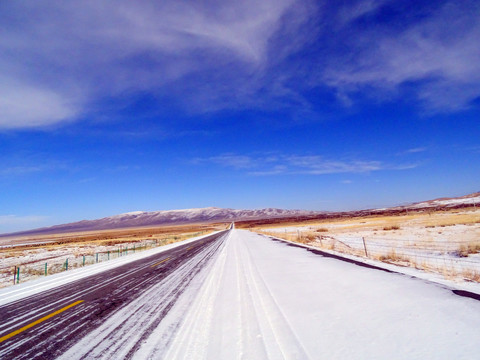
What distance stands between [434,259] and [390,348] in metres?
12.4

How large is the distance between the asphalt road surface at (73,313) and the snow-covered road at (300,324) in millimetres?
143

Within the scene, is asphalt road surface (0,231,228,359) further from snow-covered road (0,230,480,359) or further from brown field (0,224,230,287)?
brown field (0,224,230,287)

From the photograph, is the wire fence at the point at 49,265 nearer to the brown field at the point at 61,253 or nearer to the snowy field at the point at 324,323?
the brown field at the point at 61,253

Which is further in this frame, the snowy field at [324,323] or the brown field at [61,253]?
the brown field at [61,253]

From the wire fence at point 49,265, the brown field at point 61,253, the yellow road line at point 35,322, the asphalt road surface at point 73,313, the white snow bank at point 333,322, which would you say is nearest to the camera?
the white snow bank at point 333,322

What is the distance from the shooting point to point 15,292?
11.1 metres

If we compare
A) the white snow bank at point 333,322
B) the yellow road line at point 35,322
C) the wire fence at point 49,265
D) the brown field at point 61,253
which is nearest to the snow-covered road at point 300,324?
the white snow bank at point 333,322

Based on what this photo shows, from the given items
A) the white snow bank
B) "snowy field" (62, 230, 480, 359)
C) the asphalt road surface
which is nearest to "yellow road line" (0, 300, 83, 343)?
the asphalt road surface

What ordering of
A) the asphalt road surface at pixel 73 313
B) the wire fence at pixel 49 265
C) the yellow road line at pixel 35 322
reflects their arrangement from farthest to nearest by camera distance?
the wire fence at pixel 49 265
the yellow road line at pixel 35 322
the asphalt road surface at pixel 73 313

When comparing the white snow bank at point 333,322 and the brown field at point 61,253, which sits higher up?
the white snow bank at point 333,322

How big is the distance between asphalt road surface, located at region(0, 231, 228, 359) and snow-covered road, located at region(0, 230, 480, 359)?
143 millimetres

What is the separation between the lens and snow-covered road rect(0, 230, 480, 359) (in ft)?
14.4

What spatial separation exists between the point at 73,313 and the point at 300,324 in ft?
19.5

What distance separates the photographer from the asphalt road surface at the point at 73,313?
17.2ft
